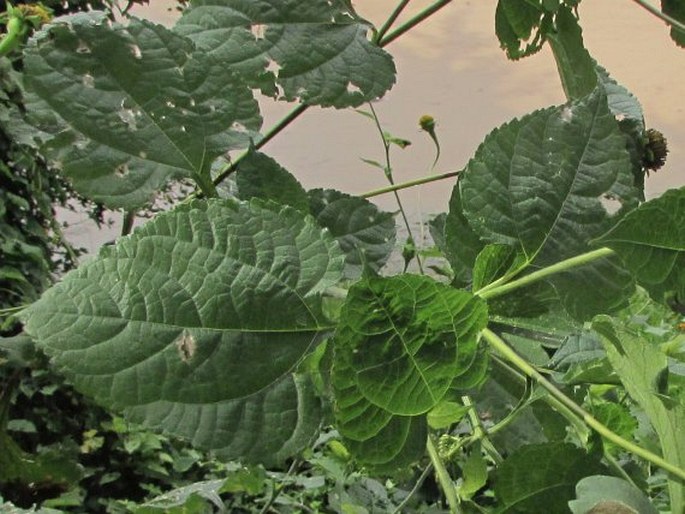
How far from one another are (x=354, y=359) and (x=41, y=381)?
2.21 m

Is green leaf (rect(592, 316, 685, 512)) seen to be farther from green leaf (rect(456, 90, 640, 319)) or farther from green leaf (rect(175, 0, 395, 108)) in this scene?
green leaf (rect(175, 0, 395, 108))

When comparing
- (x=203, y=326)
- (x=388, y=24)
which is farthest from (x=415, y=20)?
(x=203, y=326)

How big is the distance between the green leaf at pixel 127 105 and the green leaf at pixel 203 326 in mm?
63

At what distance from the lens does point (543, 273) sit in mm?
290

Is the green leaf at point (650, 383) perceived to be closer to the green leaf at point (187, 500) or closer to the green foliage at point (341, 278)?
the green foliage at point (341, 278)

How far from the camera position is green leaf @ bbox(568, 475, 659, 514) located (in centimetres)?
20

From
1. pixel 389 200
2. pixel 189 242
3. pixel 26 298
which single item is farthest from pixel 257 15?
pixel 389 200

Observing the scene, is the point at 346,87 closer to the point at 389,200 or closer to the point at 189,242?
the point at 189,242

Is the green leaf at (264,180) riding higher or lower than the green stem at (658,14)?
lower

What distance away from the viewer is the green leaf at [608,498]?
0.20 metres

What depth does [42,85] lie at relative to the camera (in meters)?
0.32

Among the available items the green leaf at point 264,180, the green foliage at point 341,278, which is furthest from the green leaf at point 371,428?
the green leaf at point 264,180

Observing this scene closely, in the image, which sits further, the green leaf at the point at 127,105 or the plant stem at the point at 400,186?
the plant stem at the point at 400,186

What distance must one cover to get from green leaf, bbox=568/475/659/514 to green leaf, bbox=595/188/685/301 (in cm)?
7
